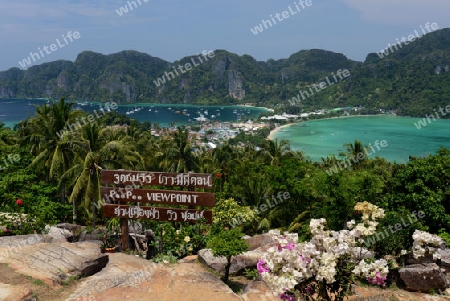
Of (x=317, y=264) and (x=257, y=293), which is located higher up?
(x=317, y=264)

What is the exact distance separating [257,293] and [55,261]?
5245 millimetres

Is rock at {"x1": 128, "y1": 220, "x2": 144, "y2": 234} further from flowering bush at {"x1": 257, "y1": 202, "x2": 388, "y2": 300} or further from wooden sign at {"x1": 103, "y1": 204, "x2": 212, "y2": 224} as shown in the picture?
flowering bush at {"x1": 257, "y1": 202, "x2": 388, "y2": 300}

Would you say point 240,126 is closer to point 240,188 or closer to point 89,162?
point 240,188

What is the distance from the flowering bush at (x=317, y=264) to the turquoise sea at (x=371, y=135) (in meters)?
93.6

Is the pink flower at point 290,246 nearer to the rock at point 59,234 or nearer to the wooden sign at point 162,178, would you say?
the wooden sign at point 162,178

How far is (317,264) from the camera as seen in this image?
16.0ft

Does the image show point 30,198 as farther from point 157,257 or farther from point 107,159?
point 157,257

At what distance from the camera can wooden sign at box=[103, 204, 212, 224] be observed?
10.6 metres

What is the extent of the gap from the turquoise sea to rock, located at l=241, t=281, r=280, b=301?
90.4m

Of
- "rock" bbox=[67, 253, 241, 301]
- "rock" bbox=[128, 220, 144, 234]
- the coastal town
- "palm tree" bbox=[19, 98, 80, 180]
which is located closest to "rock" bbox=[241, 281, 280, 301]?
"rock" bbox=[67, 253, 241, 301]

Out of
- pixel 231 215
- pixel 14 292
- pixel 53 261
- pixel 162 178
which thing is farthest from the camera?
pixel 231 215

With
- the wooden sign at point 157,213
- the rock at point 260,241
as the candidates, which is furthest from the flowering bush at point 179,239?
the rock at point 260,241

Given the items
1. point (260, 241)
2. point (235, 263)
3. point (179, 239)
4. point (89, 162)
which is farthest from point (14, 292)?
point (89, 162)

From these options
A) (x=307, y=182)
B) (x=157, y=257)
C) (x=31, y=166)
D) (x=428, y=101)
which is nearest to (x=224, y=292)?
(x=157, y=257)
